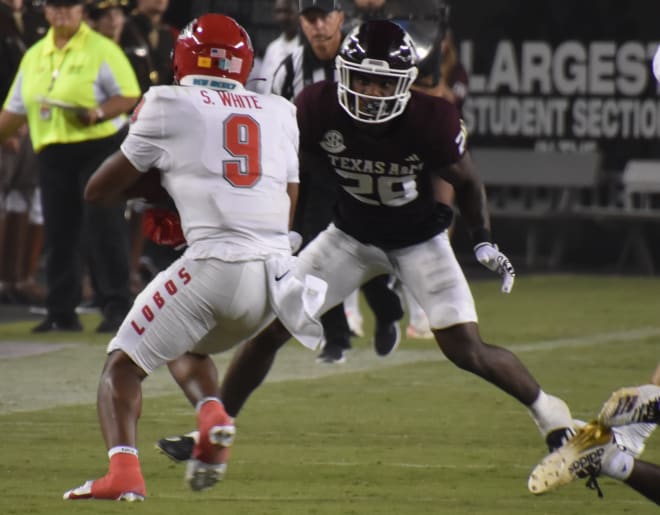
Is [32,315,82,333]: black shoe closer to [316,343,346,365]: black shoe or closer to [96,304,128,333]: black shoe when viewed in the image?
[96,304,128,333]: black shoe

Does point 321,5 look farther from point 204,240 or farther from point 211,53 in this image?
point 204,240

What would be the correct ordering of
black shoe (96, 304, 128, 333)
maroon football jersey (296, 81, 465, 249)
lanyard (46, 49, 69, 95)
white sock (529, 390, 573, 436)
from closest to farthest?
white sock (529, 390, 573, 436) → maroon football jersey (296, 81, 465, 249) → lanyard (46, 49, 69, 95) → black shoe (96, 304, 128, 333)

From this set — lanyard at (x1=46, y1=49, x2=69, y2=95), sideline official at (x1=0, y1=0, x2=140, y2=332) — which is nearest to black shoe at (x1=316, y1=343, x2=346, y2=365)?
sideline official at (x1=0, y1=0, x2=140, y2=332)

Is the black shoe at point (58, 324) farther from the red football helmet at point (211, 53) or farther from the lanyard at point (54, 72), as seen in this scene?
the red football helmet at point (211, 53)

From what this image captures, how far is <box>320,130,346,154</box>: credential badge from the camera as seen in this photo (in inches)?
299

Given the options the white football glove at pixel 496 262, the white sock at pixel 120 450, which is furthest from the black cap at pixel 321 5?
the white sock at pixel 120 450

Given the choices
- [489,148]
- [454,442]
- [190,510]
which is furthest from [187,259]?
[489,148]

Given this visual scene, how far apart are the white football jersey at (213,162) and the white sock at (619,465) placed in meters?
1.41

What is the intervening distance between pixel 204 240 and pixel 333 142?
1207mm

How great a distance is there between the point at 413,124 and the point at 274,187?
3.12 ft

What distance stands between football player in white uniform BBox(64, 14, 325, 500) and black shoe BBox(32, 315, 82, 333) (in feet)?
20.1

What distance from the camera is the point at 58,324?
12.8m

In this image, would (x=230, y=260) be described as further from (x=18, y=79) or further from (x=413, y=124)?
(x=18, y=79)

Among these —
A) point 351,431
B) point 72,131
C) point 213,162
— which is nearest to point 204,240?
point 213,162
